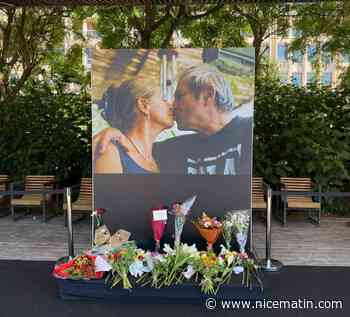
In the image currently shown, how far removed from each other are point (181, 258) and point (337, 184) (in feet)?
14.9

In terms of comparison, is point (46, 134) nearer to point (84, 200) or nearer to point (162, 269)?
point (84, 200)

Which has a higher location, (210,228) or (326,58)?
(326,58)

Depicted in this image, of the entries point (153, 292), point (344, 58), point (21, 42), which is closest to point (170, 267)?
point (153, 292)

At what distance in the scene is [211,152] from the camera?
5250mm

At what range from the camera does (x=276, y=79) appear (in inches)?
349

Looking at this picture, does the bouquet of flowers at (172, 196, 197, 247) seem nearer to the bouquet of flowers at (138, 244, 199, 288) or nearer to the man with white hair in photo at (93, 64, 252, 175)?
the man with white hair in photo at (93, 64, 252, 175)

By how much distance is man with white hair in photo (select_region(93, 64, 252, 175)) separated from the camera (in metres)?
5.17

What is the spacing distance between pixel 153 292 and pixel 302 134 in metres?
4.88

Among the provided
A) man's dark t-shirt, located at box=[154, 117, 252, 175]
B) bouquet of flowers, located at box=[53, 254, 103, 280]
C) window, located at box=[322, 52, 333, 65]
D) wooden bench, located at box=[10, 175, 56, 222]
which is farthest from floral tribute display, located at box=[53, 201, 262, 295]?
window, located at box=[322, 52, 333, 65]

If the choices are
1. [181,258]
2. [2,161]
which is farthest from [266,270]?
[2,161]

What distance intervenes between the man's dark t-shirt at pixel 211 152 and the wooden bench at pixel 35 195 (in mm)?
2804

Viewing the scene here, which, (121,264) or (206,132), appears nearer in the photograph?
(121,264)

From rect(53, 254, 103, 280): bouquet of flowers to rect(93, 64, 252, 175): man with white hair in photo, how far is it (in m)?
1.75

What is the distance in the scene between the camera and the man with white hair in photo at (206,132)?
5168mm
